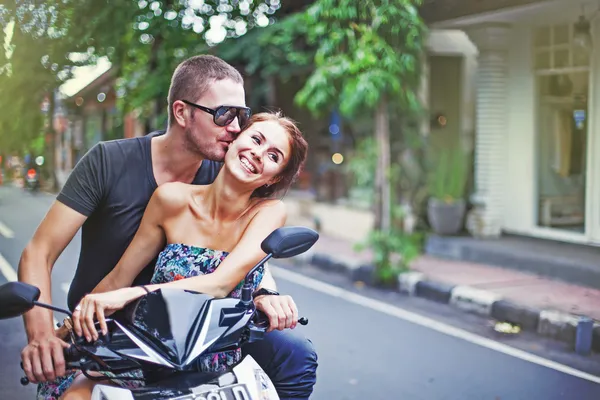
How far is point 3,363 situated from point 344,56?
2494mm

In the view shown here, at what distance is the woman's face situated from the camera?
6.71 feet

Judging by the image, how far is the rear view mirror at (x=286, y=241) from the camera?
6.38 feet

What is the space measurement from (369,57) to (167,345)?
268cm

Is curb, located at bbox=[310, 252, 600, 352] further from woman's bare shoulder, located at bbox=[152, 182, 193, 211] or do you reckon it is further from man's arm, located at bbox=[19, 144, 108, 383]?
man's arm, located at bbox=[19, 144, 108, 383]

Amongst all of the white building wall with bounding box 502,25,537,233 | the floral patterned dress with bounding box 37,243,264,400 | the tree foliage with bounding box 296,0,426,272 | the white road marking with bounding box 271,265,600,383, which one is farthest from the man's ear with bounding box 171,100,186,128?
the white building wall with bounding box 502,25,537,233

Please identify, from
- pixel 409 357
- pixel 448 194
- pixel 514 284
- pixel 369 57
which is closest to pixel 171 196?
pixel 369 57

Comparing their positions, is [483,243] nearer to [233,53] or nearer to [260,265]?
[233,53]

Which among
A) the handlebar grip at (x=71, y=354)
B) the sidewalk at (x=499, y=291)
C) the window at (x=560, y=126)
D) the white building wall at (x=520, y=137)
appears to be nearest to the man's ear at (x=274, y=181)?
the handlebar grip at (x=71, y=354)

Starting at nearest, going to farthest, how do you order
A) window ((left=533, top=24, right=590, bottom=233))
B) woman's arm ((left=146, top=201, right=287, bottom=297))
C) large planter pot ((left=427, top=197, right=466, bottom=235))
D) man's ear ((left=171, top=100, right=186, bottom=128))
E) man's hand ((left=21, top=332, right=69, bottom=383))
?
man's hand ((left=21, top=332, right=69, bottom=383)) → woman's arm ((left=146, top=201, right=287, bottom=297)) → man's ear ((left=171, top=100, right=186, bottom=128)) → window ((left=533, top=24, right=590, bottom=233)) → large planter pot ((left=427, top=197, right=466, bottom=235))

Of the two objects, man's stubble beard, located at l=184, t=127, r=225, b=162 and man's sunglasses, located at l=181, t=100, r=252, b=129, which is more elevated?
man's sunglasses, located at l=181, t=100, r=252, b=129

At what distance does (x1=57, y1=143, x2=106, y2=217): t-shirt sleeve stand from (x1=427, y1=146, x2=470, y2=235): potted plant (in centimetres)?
662

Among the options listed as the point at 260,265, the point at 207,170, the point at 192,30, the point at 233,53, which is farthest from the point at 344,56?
the point at 260,265

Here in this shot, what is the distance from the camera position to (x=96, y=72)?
2586mm

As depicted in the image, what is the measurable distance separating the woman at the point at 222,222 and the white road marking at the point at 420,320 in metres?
2.94
